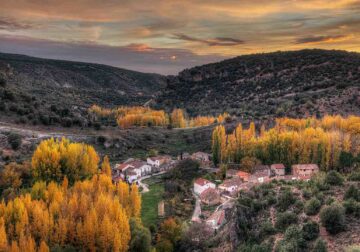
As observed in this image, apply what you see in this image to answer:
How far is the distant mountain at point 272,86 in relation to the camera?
87.7m

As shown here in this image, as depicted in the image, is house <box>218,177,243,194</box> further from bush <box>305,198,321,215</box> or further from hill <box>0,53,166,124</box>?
hill <box>0,53,166,124</box>

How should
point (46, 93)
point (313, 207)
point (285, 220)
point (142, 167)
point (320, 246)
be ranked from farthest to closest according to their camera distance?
point (46, 93)
point (142, 167)
point (285, 220)
point (313, 207)
point (320, 246)

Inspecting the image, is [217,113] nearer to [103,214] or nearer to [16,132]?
[16,132]

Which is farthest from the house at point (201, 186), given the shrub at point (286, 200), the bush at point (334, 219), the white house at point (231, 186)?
the bush at point (334, 219)

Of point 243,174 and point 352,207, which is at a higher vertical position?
point 352,207

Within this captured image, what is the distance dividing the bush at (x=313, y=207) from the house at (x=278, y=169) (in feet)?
123

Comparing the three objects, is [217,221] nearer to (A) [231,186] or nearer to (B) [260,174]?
(A) [231,186]

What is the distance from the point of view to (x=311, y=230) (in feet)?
56.2

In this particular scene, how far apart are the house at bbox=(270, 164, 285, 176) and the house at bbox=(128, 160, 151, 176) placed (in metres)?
22.1

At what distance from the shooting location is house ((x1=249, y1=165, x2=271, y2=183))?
5203 cm

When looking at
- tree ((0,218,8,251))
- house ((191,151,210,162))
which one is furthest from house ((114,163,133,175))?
tree ((0,218,8,251))

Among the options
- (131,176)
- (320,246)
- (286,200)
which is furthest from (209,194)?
(320,246)

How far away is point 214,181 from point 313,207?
3749 centimetres

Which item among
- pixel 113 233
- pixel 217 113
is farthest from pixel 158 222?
pixel 217 113
